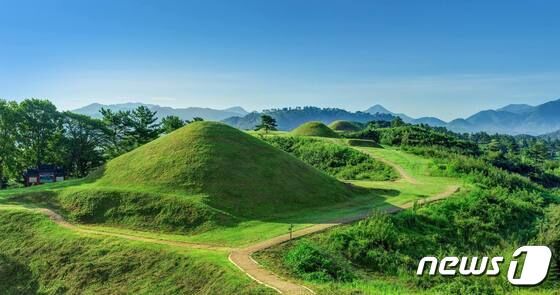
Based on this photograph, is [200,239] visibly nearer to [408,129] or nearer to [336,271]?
[336,271]

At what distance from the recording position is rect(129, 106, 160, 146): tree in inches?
2207

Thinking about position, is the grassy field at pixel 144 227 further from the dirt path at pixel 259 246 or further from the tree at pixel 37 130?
the tree at pixel 37 130

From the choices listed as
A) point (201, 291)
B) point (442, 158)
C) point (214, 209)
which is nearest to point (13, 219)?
point (214, 209)

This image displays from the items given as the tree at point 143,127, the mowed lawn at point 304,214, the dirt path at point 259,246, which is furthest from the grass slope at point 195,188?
the tree at point 143,127

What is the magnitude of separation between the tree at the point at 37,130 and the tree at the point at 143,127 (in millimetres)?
9740

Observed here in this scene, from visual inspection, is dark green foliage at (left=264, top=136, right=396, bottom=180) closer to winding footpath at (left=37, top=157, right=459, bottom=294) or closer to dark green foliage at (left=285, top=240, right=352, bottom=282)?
winding footpath at (left=37, top=157, right=459, bottom=294)

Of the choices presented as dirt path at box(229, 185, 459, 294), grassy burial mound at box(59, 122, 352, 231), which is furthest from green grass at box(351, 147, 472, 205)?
dirt path at box(229, 185, 459, 294)

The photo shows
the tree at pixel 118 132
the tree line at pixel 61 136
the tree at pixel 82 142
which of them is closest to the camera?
the tree line at pixel 61 136

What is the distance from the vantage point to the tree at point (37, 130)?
46.7 meters

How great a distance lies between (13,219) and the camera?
2394 centimetres

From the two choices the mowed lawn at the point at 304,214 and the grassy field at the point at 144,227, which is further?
the mowed lawn at the point at 304,214

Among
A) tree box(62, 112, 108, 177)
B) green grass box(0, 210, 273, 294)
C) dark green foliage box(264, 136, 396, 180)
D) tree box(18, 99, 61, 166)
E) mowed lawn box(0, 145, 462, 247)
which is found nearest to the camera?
green grass box(0, 210, 273, 294)

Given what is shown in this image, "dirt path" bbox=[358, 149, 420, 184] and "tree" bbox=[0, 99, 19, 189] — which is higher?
"tree" bbox=[0, 99, 19, 189]

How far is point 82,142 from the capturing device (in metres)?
51.7
